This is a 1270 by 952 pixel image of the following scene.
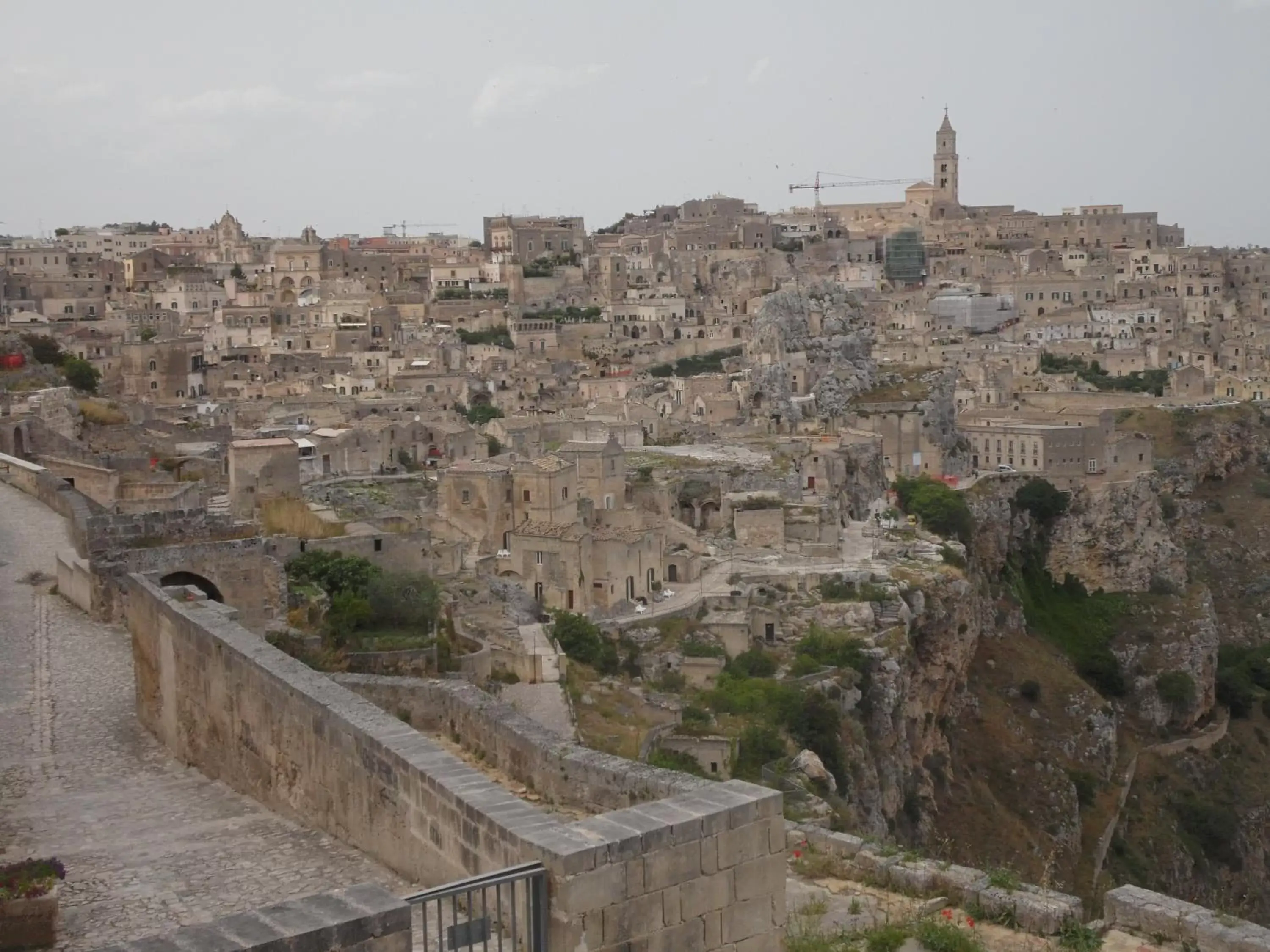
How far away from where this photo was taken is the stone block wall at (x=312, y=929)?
3.95 metres

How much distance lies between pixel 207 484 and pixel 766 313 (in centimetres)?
3289

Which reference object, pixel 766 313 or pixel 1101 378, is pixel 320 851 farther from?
pixel 1101 378

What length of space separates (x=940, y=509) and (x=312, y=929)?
117ft

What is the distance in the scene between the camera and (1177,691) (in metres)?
36.9

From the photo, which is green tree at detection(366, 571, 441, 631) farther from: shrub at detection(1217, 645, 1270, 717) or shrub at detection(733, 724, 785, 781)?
shrub at detection(1217, 645, 1270, 717)

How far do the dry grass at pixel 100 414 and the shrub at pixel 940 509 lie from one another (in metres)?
19.9

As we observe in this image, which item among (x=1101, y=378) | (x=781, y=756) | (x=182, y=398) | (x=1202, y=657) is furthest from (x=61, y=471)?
(x=1101, y=378)

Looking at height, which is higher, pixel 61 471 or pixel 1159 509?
pixel 61 471

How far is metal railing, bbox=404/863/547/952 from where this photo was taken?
4.58 m

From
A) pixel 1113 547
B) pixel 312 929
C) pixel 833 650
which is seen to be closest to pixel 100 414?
pixel 833 650

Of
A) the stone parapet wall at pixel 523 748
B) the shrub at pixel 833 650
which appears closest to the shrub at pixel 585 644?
the shrub at pixel 833 650

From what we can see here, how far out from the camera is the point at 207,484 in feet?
74.6

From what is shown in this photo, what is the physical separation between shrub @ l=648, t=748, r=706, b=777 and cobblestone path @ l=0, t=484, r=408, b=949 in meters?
5.90

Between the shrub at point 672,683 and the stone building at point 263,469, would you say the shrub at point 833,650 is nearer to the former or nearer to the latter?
the shrub at point 672,683
